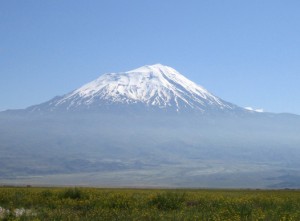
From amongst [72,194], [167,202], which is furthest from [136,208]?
[72,194]

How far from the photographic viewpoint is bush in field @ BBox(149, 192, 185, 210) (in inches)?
985

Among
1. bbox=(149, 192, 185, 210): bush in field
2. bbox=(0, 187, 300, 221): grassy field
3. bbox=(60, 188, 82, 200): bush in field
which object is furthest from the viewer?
bbox=(60, 188, 82, 200): bush in field

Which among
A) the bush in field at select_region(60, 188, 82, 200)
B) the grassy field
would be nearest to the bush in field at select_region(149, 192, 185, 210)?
the grassy field

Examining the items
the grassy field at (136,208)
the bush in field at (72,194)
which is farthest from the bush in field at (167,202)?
the bush in field at (72,194)

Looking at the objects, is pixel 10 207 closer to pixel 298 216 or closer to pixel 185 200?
pixel 185 200

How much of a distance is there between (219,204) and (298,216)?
5.33 m

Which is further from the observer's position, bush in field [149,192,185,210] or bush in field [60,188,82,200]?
bush in field [60,188,82,200]

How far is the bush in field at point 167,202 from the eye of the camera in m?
25.0

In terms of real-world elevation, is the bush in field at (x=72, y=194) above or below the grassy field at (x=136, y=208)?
above

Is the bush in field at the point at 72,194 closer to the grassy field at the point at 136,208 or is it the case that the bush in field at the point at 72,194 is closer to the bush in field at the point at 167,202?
the grassy field at the point at 136,208

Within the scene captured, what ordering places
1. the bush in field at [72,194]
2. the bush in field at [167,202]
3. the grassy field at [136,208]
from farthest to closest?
1. the bush in field at [72,194]
2. the bush in field at [167,202]
3. the grassy field at [136,208]

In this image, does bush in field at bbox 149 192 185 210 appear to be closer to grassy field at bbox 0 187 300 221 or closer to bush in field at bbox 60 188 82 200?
grassy field at bbox 0 187 300 221

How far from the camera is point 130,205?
80.4ft

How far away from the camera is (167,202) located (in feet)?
83.5
